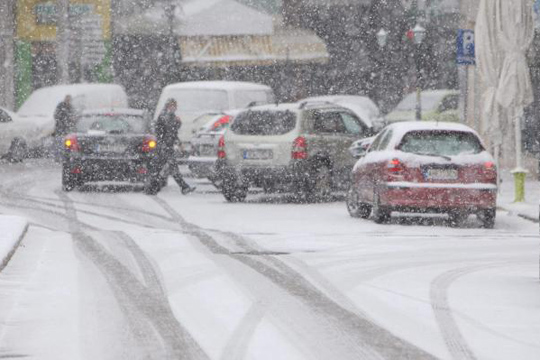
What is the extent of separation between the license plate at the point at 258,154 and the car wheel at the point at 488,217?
14.8 ft

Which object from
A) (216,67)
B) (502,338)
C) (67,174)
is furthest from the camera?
(216,67)

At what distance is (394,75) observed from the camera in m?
60.8

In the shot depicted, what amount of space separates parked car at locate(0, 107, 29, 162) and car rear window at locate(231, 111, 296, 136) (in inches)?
584

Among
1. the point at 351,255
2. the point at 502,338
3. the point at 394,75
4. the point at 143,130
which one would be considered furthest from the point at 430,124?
the point at 394,75

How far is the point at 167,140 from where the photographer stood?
2500 cm

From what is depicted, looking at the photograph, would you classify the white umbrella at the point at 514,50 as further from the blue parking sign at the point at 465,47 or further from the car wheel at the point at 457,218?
the car wheel at the point at 457,218

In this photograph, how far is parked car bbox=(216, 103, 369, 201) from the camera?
2211 centimetres

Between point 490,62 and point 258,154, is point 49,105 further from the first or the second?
point 490,62

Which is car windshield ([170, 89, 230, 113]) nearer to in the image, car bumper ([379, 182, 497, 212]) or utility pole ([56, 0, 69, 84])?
car bumper ([379, 182, 497, 212])

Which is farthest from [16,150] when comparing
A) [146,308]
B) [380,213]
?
[146,308]

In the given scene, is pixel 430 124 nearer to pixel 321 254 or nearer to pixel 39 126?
pixel 321 254

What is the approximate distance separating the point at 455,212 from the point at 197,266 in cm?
576

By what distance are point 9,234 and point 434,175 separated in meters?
5.43

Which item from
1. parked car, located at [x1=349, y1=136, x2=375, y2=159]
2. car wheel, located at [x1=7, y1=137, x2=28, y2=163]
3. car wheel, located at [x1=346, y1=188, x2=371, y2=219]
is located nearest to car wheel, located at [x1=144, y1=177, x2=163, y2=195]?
parked car, located at [x1=349, y1=136, x2=375, y2=159]
